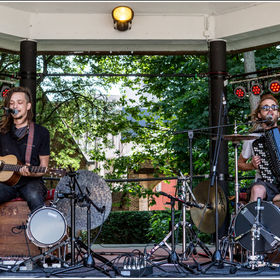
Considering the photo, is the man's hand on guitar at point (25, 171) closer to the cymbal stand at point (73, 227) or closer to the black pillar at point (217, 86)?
the cymbal stand at point (73, 227)

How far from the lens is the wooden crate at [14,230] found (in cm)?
524

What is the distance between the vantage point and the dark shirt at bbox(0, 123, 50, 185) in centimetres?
543

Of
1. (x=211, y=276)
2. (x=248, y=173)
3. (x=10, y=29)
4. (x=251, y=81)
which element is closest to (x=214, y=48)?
(x=251, y=81)

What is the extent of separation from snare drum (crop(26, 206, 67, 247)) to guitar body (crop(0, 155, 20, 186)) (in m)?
0.64

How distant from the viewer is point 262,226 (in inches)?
187

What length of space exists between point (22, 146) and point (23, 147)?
0.06 feet

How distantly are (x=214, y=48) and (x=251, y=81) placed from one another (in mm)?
1025

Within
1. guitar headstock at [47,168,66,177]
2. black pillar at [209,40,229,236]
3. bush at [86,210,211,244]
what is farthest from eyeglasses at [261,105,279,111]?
bush at [86,210,211,244]

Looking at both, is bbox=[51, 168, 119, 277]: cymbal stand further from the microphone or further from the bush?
the bush

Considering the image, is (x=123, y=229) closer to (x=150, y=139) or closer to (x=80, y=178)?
(x=150, y=139)

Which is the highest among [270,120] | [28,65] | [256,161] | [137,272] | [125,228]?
[28,65]

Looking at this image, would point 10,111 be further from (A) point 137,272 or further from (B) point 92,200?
(A) point 137,272

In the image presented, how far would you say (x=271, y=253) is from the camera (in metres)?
5.15

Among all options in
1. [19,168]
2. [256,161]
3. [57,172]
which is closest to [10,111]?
[19,168]
